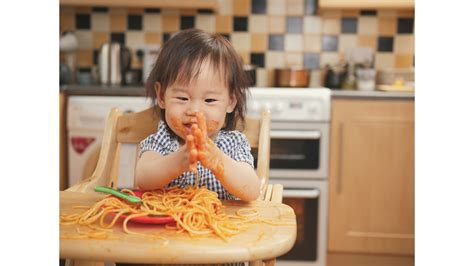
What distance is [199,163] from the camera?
125cm

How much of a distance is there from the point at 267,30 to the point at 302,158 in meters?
0.89

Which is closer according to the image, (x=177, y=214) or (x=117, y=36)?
(x=177, y=214)

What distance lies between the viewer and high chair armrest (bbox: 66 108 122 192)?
1.29 m

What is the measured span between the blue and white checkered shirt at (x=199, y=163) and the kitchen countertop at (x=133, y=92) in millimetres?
1500

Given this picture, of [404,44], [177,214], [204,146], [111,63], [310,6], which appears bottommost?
[177,214]

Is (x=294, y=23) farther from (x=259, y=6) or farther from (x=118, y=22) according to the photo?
(x=118, y=22)

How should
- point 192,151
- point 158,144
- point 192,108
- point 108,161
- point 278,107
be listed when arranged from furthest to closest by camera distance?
point 278,107, point 108,161, point 158,144, point 192,108, point 192,151

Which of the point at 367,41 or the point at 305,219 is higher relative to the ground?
the point at 367,41

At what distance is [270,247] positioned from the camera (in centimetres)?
80

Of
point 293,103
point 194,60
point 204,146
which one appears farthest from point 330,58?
point 204,146

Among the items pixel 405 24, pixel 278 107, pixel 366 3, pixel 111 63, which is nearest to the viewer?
pixel 278 107

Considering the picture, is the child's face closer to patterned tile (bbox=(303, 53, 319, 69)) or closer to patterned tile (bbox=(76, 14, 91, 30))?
patterned tile (bbox=(303, 53, 319, 69))
